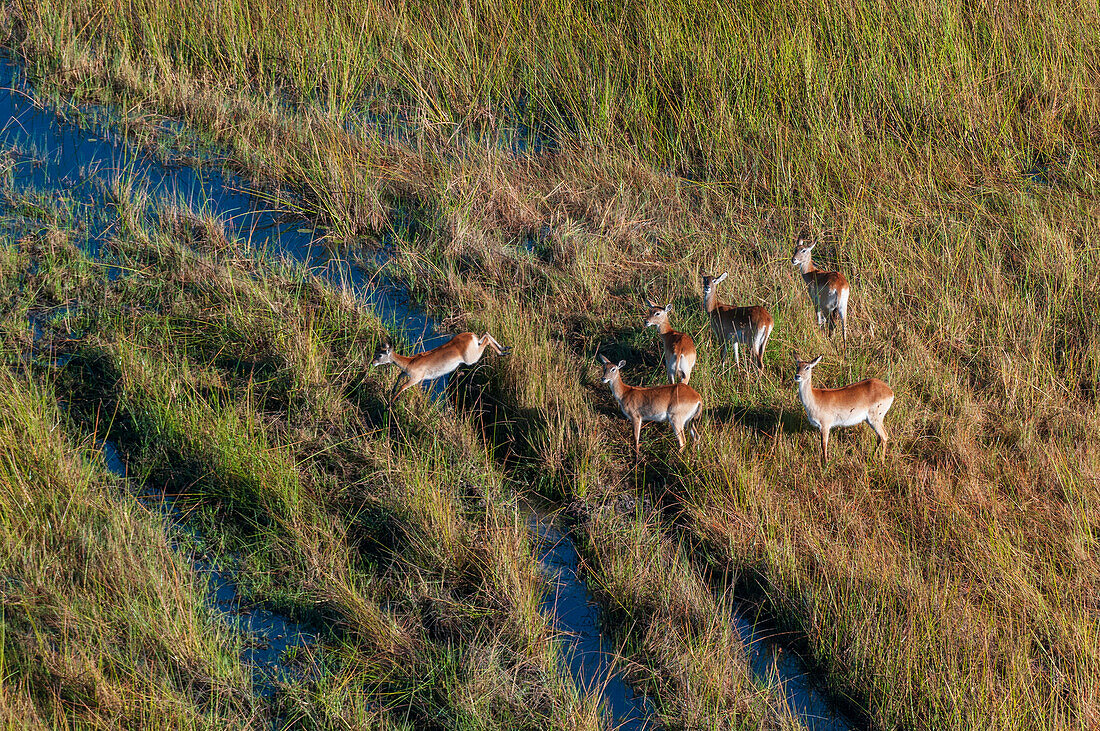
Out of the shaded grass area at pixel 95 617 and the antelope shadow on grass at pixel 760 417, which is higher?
the shaded grass area at pixel 95 617

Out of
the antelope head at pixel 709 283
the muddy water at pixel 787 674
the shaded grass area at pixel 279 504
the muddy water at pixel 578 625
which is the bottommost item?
the muddy water at pixel 787 674

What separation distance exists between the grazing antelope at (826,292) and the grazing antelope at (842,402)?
2.89 ft

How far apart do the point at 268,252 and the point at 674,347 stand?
2981 millimetres

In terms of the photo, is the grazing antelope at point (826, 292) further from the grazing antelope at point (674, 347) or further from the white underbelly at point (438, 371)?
the white underbelly at point (438, 371)

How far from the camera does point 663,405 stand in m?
5.19

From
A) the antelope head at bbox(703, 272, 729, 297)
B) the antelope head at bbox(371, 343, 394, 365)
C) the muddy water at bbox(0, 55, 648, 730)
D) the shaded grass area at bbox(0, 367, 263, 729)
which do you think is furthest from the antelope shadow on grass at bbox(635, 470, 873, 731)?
the shaded grass area at bbox(0, 367, 263, 729)

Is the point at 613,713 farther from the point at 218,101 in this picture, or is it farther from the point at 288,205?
the point at 218,101

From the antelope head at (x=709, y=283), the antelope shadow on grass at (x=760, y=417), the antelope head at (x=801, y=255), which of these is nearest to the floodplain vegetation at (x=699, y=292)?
the antelope shadow on grass at (x=760, y=417)

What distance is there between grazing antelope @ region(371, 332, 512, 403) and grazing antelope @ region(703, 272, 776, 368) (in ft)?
4.58

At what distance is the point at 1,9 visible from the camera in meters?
9.29

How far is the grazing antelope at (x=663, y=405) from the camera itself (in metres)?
5.17

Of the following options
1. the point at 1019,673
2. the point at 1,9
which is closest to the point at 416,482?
the point at 1019,673

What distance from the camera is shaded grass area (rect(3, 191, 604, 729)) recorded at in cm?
408

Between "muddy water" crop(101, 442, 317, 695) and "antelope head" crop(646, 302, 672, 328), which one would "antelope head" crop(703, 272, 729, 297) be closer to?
"antelope head" crop(646, 302, 672, 328)
